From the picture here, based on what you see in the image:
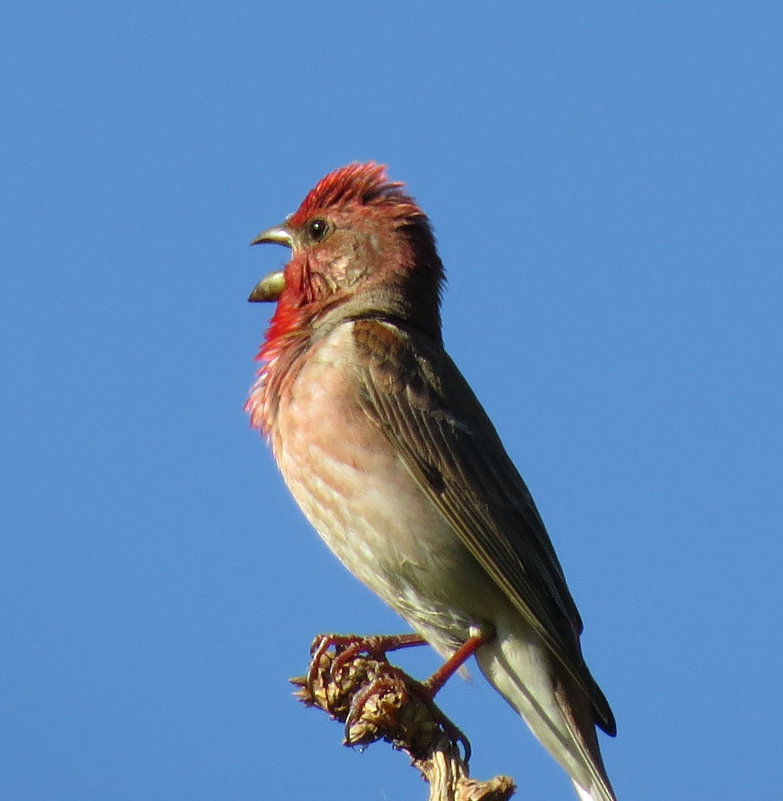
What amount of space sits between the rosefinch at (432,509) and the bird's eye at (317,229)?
73 centimetres

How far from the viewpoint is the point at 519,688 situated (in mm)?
5762

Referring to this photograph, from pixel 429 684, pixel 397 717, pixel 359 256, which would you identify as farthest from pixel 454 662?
Answer: pixel 359 256

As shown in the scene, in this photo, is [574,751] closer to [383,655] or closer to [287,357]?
[383,655]

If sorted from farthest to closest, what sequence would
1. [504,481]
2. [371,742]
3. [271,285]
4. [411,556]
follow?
[271,285] → [504,481] → [411,556] → [371,742]

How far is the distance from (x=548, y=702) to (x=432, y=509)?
3.18ft

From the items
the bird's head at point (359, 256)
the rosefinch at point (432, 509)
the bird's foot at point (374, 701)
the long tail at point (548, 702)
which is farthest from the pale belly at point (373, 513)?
the bird's head at point (359, 256)

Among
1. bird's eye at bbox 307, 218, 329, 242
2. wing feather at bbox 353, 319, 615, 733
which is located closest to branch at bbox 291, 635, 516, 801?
wing feather at bbox 353, 319, 615, 733

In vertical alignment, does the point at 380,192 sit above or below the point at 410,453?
above

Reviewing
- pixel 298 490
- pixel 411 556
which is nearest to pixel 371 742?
pixel 411 556

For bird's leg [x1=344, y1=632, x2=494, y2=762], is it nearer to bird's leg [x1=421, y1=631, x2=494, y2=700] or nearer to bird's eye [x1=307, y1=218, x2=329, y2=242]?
bird's leg [x1=421, y1=631, x2=494, y2=700]

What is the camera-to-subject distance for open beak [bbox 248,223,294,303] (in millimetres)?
6902

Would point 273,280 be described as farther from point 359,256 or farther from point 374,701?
point 374,701

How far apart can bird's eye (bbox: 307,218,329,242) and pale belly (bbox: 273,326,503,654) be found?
1248 millimetres

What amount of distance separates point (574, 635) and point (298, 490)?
4.44ft
